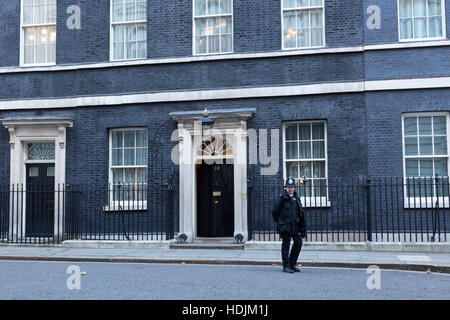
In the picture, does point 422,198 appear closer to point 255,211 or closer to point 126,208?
point 255,211

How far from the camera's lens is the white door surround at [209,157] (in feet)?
47.3

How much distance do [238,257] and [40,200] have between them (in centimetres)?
699

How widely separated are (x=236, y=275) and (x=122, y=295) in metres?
2.60

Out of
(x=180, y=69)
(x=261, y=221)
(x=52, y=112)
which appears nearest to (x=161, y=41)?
(x=180, y=69)

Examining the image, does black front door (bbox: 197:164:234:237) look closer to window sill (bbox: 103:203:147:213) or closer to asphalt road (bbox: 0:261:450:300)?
window sill (bbox: 103:203:147:213)

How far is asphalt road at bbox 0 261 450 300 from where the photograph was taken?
7602mm

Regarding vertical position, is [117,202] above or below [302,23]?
below

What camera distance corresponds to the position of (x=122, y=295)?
7.56 meters

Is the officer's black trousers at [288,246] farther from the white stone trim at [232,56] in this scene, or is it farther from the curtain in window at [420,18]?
the curtain in window at [420,18]

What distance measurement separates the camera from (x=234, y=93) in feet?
48.6

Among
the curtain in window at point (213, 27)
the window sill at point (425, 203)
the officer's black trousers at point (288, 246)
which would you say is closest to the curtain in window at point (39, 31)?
the curtain in window at point (213, 27)

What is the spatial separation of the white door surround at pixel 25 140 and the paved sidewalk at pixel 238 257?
83.3 inches

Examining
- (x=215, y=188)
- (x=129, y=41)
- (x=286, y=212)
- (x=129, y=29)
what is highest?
(x=129, y=29)

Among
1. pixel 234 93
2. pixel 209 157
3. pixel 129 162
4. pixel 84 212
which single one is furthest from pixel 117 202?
pixel 234 93
